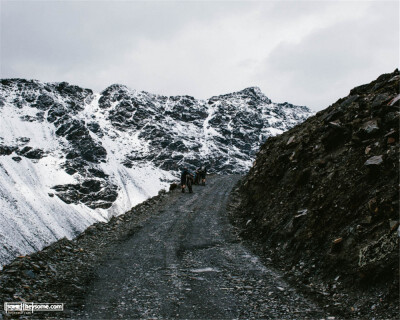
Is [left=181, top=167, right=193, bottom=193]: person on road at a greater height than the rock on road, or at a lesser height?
greater

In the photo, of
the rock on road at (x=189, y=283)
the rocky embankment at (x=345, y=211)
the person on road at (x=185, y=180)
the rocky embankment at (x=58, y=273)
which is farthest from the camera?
the person on road at (x=185, y=180)

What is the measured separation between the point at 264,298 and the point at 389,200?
4452 mm

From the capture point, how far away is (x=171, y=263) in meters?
12.2

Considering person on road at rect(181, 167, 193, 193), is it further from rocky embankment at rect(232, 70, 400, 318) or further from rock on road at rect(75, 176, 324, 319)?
rock on road at rect(75, 176, 324, 319)

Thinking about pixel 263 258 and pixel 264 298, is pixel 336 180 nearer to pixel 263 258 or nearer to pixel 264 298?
pixel 263 258

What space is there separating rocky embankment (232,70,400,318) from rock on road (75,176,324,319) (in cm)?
99

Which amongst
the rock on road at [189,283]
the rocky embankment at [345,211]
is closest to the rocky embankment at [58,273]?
the rock on road at [189,283]

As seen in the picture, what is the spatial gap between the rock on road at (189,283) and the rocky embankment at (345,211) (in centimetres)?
99

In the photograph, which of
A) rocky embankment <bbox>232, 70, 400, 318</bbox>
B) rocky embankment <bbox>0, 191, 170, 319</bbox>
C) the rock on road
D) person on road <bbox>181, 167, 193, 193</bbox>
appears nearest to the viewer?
rocky embankment <bbox>232, 70, 400, 318</bbox>

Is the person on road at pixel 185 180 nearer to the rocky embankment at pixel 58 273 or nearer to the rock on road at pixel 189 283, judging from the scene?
the rock on road at pixel 189 283

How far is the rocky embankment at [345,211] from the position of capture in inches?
308

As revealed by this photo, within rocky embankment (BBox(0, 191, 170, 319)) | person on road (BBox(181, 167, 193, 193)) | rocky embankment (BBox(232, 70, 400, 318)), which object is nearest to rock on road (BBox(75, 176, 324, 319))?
rocky embankment (BBox(0, 191, 170, 319))

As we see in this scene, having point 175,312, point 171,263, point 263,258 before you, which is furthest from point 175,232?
point 175,312

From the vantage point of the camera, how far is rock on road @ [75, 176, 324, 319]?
8.07 meters
